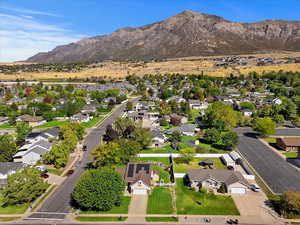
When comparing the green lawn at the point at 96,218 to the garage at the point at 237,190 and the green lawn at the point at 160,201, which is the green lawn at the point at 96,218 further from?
the garage at the point at 237,190

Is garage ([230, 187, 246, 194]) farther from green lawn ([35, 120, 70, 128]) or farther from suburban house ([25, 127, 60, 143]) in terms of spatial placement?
green lawn ([35, 120, 70, 128])

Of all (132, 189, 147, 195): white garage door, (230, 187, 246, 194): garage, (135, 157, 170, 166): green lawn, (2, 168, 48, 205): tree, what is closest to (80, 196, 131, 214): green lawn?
(132, 189, 147, 195): white garage door

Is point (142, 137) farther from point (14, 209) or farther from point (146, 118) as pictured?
point (146, 118)

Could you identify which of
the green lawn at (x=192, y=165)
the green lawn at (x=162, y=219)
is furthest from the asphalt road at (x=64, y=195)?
the green lawn at (x=192, y=165)

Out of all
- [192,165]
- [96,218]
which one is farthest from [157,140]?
[96,218]

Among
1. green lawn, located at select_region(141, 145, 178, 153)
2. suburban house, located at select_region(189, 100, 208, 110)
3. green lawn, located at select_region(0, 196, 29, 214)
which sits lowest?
green lawn, located at select_region(0, 196, 29, 214)
